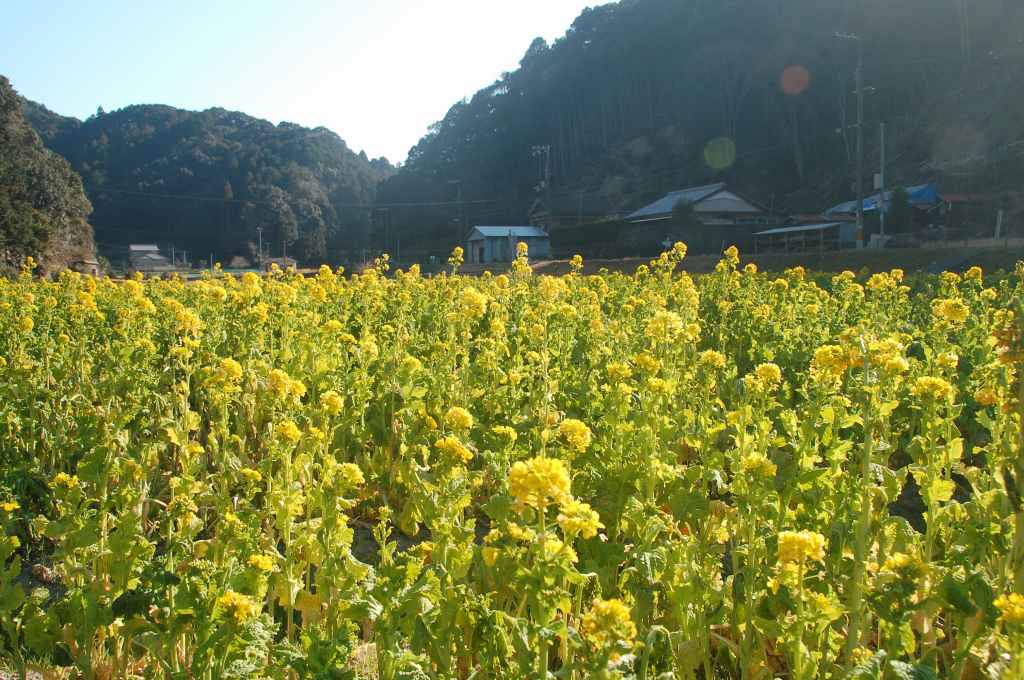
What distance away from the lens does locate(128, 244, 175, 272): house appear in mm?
55675

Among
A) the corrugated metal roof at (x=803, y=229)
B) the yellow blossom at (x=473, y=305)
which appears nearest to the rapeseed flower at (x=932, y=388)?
the yellow blossom at (x=473, y=305)

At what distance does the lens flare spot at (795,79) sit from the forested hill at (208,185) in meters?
38.5

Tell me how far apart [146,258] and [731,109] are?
51.0 metres

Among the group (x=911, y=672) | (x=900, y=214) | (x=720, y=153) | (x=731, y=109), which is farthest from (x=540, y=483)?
(x=731, y=109)

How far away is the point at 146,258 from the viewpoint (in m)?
57.8

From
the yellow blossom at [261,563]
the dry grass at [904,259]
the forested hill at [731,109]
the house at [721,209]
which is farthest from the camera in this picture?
the forested hill at [731,109]

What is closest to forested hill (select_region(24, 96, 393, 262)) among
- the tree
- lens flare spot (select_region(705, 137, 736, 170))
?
lens flare spot (select_region(705, 137, 736, 170))

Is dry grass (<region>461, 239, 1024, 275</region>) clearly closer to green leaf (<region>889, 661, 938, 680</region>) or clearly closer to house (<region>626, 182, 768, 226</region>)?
house (<region>626, 182, 768, 226</region>)

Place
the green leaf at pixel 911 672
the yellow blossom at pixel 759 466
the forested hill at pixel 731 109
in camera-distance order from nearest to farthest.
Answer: the green leaf at pixel 911 672 < the yellow blossom at pixel 759 466 < the forested hill at pixel 731 109

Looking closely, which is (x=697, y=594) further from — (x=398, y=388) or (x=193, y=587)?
(x=398, y=388)

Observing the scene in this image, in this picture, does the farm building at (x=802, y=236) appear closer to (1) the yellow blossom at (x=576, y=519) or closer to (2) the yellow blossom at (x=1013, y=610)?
(2) the yellow blossom at (x=1013, y=610)

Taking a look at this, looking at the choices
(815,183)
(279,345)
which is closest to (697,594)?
(279,345)

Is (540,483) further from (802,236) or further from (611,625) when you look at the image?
(802,236)

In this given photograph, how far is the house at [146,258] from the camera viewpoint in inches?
2192
